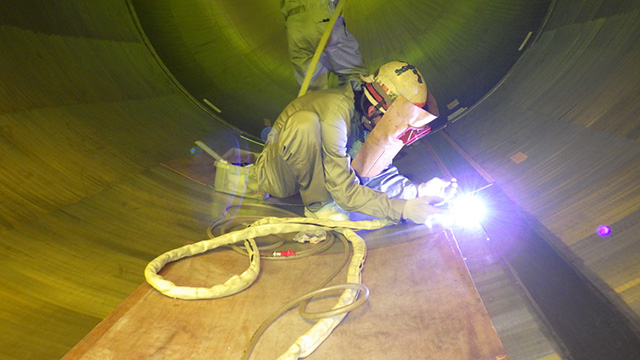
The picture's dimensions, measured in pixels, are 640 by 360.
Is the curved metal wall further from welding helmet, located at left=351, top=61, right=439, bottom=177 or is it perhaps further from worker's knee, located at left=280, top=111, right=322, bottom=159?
worker's knee, located at left=280, top=111, right=322, bottom=159

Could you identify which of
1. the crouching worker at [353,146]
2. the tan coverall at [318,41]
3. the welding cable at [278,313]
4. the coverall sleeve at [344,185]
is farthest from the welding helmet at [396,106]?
the welding cable at [278,313]

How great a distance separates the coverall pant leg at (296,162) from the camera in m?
2.17

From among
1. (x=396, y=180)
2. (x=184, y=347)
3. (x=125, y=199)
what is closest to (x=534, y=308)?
(x=184, y=347)

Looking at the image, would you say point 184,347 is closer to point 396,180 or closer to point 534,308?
point 534,308

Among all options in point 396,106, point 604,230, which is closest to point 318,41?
point 396,106

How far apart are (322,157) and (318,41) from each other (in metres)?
0.77

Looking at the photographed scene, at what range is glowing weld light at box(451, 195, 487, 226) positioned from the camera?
1.89 metres

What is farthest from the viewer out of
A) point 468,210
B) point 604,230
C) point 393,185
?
point 393,185

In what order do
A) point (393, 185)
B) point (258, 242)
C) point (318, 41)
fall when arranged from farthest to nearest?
1. point (318, 41)
2. point (393, 185)
3. point (258, 242)

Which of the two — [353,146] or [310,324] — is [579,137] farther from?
[310,324]

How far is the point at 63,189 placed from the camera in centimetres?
192

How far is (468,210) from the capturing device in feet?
6.50

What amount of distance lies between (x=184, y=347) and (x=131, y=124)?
1.70 m

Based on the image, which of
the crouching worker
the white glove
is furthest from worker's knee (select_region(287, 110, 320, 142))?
the white glove
